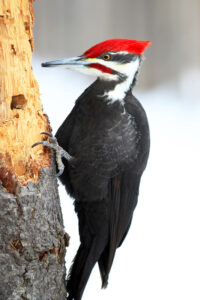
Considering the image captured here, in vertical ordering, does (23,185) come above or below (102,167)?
above

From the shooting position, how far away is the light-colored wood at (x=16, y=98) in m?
2.18

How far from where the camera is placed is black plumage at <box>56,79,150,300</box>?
2.69 meters

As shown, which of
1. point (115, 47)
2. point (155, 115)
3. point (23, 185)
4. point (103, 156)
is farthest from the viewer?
point (155, 115)

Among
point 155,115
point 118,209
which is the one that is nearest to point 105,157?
point 118,209

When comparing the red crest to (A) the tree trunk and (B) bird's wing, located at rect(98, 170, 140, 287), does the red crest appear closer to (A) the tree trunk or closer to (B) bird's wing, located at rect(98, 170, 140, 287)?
(A) the tree trunk

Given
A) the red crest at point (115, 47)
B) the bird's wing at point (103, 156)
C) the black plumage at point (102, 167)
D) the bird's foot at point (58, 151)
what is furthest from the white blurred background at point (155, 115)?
the red crest at point (115, 47)

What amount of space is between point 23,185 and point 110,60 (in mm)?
803

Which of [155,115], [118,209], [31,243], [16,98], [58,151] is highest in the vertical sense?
[16,98]

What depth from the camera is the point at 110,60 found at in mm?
2584

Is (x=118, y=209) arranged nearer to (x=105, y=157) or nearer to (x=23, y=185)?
(x=105, y=157)

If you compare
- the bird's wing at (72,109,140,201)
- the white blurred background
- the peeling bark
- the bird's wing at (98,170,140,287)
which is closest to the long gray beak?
the bird's wing at (72,109,140,201)

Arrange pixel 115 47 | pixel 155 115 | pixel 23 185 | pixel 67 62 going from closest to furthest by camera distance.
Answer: pixel 23 185 → pixel 67 62 → pixel 115 47 → pixel 155 115

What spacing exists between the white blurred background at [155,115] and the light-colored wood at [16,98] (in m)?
1.80

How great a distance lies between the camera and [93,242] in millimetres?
2768
